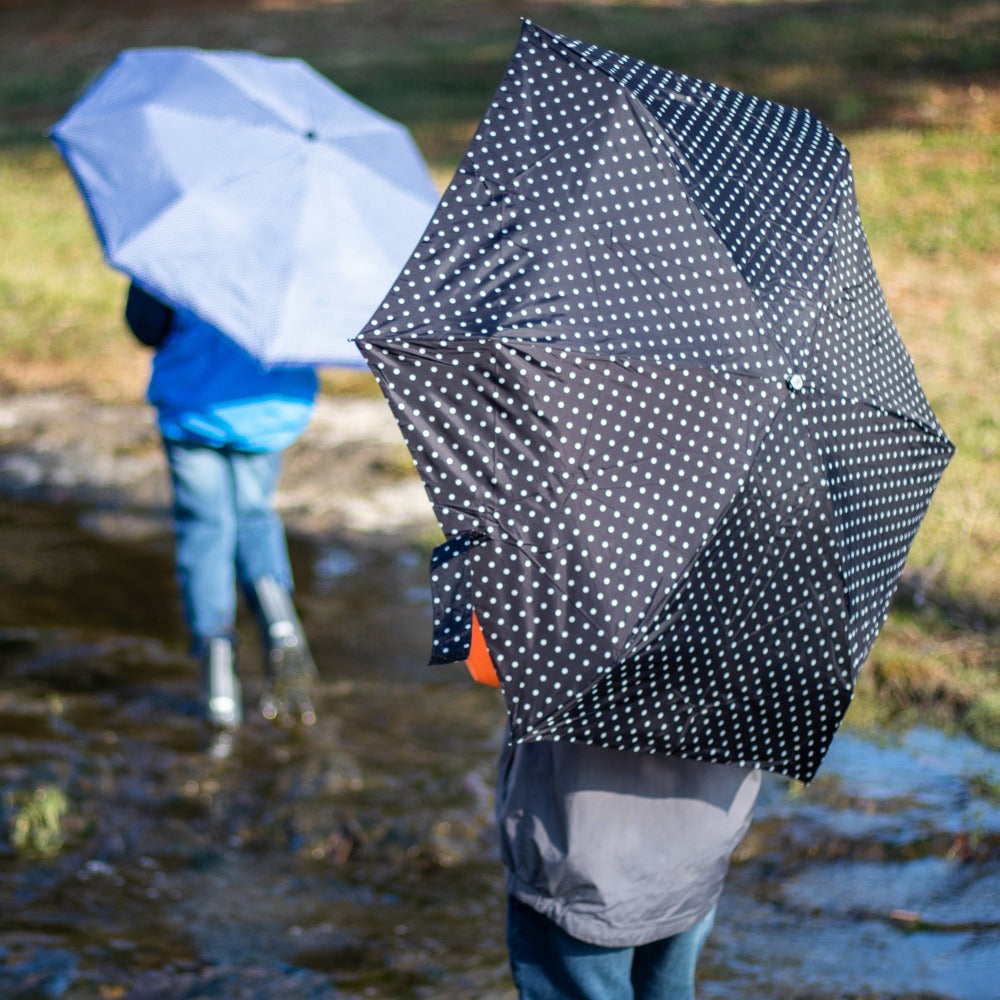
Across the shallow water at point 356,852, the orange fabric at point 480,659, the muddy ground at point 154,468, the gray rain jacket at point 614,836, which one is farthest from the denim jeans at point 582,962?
the muddy ground at point 154,468

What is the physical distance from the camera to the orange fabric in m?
2.40

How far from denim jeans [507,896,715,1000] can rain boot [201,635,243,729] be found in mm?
2403

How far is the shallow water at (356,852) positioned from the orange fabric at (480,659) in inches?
57.7

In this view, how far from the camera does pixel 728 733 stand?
2.43m

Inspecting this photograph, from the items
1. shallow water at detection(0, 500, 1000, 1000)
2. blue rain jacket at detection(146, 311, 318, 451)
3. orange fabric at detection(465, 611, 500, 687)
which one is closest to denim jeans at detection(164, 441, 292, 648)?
blue rain jacket at detection(146, 311, 318, 451)

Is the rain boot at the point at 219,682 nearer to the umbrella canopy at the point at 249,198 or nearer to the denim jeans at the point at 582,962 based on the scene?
the umbrella canopy at the point at 249,198

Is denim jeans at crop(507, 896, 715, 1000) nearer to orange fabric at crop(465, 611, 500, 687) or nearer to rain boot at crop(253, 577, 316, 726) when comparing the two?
orange fabric at crop(465, 611, 500, 687)

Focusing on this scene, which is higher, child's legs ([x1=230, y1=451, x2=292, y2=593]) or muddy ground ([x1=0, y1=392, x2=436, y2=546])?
child's legs ([x1=230, y1=451, x2=292, y2=593])

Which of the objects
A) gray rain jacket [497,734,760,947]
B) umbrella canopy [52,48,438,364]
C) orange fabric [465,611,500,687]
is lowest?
gray rain jacket [497,734,760,947]

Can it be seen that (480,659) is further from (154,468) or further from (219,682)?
(154,468)

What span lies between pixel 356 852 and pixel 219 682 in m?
0.92

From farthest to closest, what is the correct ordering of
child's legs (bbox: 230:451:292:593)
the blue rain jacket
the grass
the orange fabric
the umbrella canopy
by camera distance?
the grass
child's legs (bbox: 230:451:292:593)
the blue rain jacket
the umbrella canopy
the orange fabric

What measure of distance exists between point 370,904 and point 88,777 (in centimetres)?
118

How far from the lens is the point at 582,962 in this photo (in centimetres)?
256
